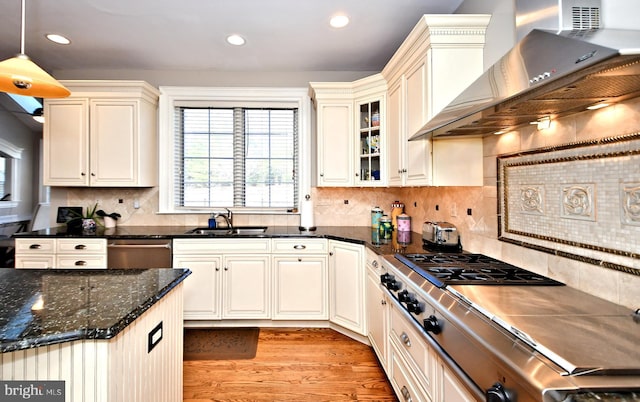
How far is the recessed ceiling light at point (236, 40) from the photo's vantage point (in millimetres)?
2637

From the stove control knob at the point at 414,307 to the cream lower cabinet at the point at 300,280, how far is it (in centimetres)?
140

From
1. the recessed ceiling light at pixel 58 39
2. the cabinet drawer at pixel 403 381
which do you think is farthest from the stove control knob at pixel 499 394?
the recessed ceiling light at pixel 58 39

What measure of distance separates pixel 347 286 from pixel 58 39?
11.2 feet

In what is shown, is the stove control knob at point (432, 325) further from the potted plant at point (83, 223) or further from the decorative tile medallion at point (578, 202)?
the potted plant at point (83, 223)

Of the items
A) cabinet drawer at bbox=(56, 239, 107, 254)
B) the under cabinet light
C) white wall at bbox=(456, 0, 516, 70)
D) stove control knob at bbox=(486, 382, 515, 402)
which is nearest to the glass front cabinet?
white wall at bbox=(456, 0, 516, 70)

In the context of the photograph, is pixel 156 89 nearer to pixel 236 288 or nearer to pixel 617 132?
pixel 236 288

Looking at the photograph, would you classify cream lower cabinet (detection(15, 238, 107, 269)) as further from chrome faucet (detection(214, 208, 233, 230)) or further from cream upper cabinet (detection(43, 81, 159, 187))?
chrome faucet (detection(214, 208, 233, 230))

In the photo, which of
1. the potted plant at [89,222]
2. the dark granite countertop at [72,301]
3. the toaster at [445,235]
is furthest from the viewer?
the potted plant at [89,222]

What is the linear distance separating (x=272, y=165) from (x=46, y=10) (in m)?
2.19

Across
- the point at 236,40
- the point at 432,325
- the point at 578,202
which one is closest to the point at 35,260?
the point at 236,40

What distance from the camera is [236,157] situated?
3398mm

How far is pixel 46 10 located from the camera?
7.41 ft

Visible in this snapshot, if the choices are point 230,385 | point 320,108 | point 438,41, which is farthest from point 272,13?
point 230,385

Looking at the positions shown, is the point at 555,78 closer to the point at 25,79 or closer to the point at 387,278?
the point at 387,278
